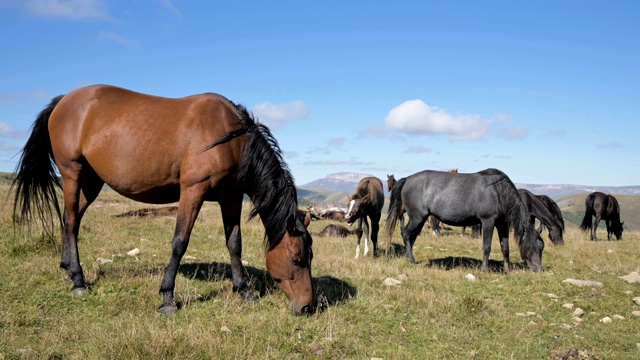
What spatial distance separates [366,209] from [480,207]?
341 cm

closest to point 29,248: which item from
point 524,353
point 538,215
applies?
point 524,353

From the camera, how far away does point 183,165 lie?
5762mm

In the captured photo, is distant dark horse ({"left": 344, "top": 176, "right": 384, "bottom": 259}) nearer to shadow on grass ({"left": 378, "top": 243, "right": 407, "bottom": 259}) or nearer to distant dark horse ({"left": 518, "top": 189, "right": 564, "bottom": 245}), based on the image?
shadow on grass ({"left": 378, "top": 243, "right": 407, "bottom": 259})

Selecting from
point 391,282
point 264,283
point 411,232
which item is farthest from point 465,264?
point 264,283

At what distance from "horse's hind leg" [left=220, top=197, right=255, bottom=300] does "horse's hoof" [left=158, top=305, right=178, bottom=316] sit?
3.61 feet

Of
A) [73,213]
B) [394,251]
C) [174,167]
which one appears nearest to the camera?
[174,167]

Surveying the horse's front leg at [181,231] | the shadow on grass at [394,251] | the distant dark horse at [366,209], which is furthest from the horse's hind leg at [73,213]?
the shadow on grass at [394,251]

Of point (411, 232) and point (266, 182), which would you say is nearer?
point (266, 182)

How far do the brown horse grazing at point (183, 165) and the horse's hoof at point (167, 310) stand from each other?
1 cm

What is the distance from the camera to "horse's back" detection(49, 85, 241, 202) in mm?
5836

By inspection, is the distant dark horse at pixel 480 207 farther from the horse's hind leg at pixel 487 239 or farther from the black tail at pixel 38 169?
the black tail at pixel 38 169

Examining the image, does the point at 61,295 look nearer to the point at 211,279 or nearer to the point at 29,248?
the point at 211,279

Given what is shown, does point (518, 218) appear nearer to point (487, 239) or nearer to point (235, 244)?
point (487, 239)

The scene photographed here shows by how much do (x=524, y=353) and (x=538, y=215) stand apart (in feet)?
34.2
